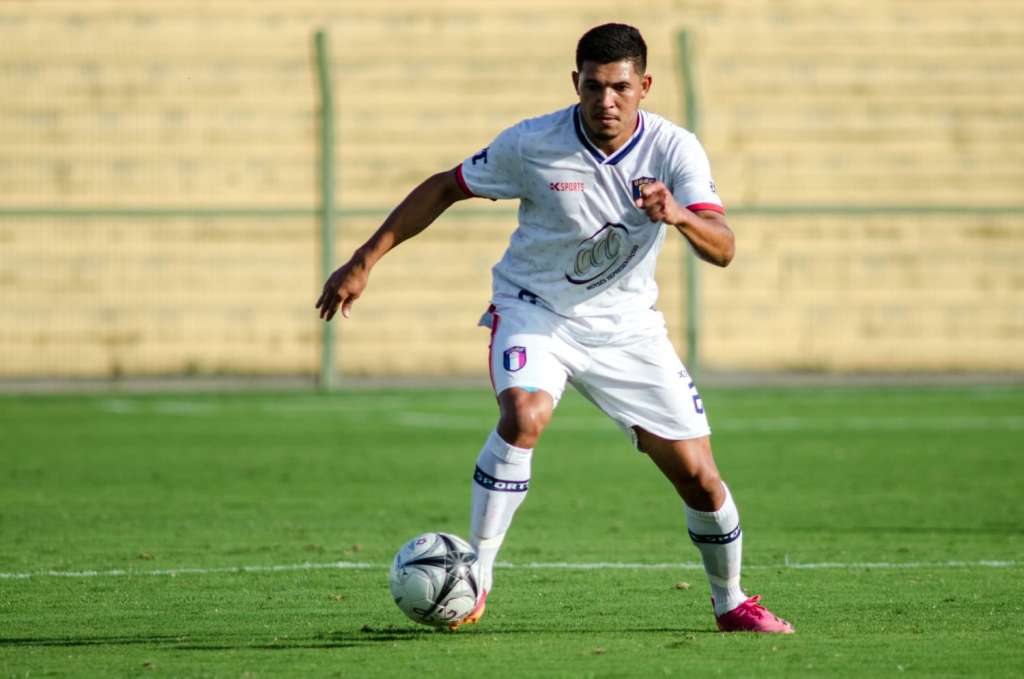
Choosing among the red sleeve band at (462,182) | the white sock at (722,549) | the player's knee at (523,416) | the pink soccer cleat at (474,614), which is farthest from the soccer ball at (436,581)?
the red sleeve band at (462,182)

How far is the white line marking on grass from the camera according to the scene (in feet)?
23.3

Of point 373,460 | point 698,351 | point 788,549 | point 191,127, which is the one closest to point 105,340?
point 191,127

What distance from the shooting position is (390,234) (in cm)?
588

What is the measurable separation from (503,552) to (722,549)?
2.09 meters

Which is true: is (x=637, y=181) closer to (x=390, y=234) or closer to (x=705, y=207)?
(x=705, y=207)

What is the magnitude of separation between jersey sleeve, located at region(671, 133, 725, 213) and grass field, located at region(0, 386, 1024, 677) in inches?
58.3

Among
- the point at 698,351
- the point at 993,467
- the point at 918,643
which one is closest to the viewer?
the point at 918,643

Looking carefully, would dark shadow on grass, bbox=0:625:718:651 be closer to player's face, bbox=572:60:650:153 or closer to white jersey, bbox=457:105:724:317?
white jersey, bbox=457:105:724:317

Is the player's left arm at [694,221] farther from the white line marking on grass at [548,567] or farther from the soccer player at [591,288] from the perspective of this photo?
the white line marking on grass at [548,567]

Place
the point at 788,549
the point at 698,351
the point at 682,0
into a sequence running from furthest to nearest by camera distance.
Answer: the point at 682,0, the point at 698,351, the point at 788,549

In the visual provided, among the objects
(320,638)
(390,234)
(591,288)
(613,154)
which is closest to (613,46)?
(613,154)

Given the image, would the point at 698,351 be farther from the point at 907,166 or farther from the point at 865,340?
the point at 907,166

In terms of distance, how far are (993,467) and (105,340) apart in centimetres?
1086

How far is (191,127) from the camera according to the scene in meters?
19.2
